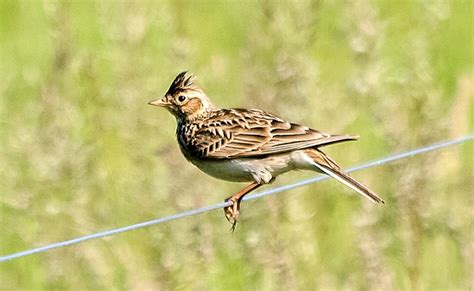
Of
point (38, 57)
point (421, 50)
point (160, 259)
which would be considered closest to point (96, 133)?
point (160, 259)

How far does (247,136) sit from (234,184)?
5.66 ft

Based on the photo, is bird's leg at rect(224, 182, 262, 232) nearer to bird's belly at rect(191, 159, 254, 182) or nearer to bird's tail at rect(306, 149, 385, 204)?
bird's belly at rect(191, 159, 254, 182)

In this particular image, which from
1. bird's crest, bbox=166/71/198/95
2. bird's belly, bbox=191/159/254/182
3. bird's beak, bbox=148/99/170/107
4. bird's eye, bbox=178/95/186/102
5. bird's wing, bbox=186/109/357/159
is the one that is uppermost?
bird's crest, bbox=166/71/198/95

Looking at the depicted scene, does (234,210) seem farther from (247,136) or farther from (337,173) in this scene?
(337,173)

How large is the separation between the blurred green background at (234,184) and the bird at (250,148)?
0.37m

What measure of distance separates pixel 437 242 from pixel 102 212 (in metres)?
2.14

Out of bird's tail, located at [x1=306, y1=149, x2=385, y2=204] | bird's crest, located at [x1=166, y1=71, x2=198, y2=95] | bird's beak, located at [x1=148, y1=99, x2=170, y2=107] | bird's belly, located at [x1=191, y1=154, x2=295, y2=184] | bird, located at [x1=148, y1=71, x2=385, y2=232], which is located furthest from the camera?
bird's crest, located at [x1=166, y1=71, x2=198, y2=95]

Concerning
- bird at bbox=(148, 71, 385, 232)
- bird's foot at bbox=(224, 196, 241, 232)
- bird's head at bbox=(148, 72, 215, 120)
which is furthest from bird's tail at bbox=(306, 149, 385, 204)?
bird's head at bbox=(148, 72, 215, 120)

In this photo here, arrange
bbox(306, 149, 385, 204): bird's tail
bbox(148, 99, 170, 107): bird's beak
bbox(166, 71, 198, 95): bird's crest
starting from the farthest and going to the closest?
bbox(166, 71, 198, 95): bird's crest, bbox(148, 99, 170, 107): bird's beak, bbox(306, 149, 385, 204): bird's tail

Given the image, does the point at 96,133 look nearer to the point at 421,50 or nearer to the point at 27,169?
the point at 27,169

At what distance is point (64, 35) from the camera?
10078 mm

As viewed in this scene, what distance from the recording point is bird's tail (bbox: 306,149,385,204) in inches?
335

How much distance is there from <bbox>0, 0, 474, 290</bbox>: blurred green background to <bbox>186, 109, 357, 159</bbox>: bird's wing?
0.39 metres

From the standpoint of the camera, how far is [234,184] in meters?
11.0
